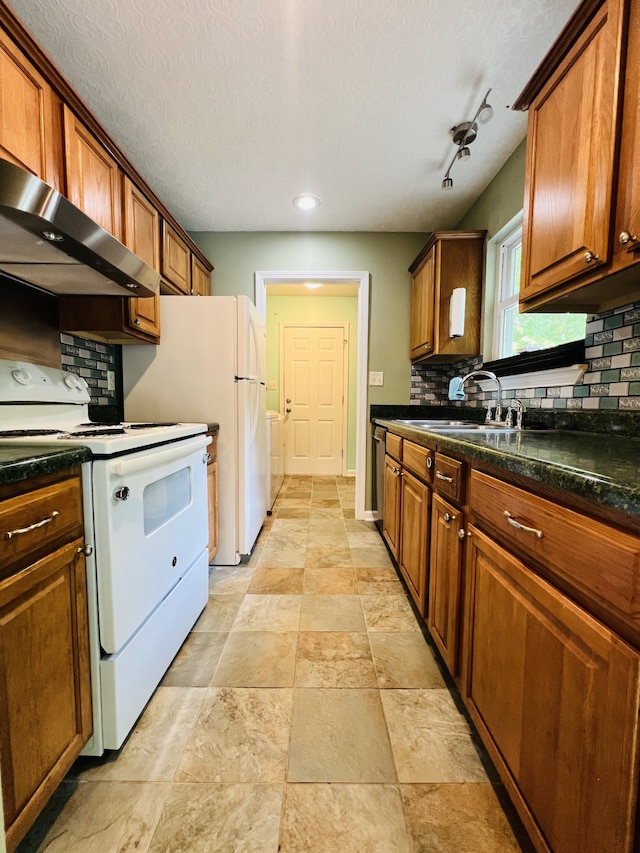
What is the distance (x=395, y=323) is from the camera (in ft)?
9.72

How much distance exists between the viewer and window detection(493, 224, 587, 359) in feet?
6.22

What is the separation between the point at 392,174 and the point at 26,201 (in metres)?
1.97

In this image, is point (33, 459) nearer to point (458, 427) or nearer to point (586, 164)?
point (586, 164)

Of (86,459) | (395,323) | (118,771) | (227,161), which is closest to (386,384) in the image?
(395,323)

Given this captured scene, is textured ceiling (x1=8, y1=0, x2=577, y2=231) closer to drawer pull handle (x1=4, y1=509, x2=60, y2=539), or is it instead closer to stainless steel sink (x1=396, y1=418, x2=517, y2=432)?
stainless steel sink (x1=396, y1=418, x2=517, y2=432)

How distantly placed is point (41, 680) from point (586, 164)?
1.87m

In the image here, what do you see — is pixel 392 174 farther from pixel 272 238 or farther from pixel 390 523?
pixel 390 523

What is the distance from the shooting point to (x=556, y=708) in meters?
0.63

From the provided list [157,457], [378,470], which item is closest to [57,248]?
[157,457]

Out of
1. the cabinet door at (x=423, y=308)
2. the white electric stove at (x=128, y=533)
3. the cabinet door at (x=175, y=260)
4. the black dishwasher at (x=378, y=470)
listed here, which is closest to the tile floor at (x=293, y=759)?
the white electric stove at (x=128, y=533)

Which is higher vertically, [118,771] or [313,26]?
[313,26]

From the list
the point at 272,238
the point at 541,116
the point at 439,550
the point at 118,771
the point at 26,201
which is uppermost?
the point at 272,238

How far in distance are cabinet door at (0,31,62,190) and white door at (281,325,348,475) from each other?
343cm

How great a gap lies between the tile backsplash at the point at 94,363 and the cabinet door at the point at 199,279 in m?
0.76
